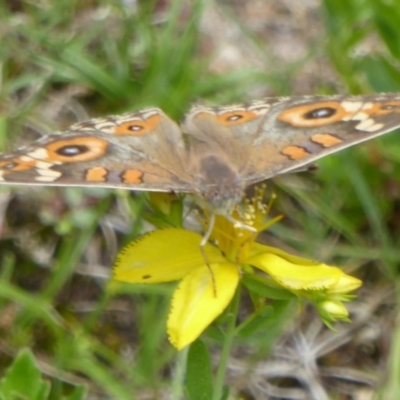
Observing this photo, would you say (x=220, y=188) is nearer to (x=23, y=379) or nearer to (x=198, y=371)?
(x=198, y=371)

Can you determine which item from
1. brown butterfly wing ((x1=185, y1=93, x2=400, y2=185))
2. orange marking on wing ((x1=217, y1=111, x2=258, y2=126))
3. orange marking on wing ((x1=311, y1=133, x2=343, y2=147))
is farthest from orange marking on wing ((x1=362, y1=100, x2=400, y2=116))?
orange marking on wing ((x1=217, y1=111, x2=258, y2=126))

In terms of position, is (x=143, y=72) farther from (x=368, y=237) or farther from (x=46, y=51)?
(x=368, y=237)

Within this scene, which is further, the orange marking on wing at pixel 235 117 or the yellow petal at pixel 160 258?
the orange marking on wing at pixel 235 117

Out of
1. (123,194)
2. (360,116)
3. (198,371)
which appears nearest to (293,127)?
(360,116)

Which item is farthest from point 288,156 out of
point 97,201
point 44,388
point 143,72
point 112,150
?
point 143,72

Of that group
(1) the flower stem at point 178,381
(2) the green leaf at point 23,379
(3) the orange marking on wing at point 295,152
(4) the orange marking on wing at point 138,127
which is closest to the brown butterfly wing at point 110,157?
(4) the orange marking on wing at point 138,127

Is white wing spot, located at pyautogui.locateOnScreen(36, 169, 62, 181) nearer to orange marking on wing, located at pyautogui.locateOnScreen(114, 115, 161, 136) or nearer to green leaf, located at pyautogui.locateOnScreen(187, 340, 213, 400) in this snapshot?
orange marking on wing, located at pyautogui.locateOnScreen(114, 115, 161, 136)

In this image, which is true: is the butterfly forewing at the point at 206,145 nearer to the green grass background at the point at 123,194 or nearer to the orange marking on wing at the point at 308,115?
the orange marking on wing at the point at 308,115
